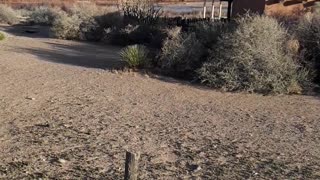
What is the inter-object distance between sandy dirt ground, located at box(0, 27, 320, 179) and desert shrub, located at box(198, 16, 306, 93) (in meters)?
0.50

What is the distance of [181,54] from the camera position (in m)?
16.6

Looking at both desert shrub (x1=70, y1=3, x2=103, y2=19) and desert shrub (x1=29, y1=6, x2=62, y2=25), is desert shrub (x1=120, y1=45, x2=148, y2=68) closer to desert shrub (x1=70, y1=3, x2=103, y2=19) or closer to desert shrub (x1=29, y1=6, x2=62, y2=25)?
desert shrub (x1=70, y1=3, x2=103, y2=19)

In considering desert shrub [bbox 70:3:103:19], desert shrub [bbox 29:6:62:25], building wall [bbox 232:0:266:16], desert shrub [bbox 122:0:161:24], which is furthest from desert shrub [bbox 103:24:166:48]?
desert shrub [bbox 29:6:62:25]

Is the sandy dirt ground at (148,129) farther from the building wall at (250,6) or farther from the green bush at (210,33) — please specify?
the building wall at (250,6)

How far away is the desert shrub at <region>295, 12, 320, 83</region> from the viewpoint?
1532 cm

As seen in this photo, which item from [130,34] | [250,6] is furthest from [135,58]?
[130,34]

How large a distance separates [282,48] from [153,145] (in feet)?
23.9

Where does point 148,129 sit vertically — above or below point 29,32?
above

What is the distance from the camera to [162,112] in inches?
455

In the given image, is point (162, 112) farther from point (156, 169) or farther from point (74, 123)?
point (156, 169)

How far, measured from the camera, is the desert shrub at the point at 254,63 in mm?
14016

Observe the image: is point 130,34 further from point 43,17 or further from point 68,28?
point 43,17

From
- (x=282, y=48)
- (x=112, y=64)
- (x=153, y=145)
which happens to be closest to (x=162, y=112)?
(x=153, y=145)

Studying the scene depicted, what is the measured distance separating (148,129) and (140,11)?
21146 millimetres
